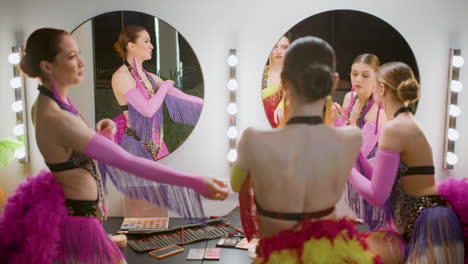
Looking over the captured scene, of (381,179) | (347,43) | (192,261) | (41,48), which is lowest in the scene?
(192,261)

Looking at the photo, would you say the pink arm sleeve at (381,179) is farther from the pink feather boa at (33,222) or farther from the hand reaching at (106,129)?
the pink feather boa at (33,222)

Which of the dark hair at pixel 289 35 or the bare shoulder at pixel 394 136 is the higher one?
the dark hair at pixel 289 35

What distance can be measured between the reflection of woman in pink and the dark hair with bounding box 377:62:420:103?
1167 mm

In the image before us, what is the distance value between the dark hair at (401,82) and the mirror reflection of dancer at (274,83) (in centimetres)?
78

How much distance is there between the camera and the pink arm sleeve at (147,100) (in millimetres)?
2330

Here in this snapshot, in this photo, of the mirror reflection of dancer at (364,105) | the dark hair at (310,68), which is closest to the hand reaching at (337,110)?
the mirror reflection of dancer at (364,105)

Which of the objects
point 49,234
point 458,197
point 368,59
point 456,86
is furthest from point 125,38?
point 456,86

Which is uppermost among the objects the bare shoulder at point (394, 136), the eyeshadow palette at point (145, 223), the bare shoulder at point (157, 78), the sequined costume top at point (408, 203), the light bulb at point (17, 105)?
the bare shoulder at point (157, 78)

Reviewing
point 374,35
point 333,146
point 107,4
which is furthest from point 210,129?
point 333,146

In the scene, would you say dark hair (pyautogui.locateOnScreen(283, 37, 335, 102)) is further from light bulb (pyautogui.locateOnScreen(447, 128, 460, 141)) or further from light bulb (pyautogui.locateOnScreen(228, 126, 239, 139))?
light bulb (pyautogui.locateOnScreen(447, 128, 460, 141))

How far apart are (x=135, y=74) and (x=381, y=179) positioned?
1425 millimetres

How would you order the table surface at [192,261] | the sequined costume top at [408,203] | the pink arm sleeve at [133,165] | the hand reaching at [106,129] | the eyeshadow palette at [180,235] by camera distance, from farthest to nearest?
the eyeshadow palette at [180,235] → the table surface at [192,261] → the sequined costume top at [408,203] → the hand reaching at [106,129] → the pink arm sleeve at [133,165]

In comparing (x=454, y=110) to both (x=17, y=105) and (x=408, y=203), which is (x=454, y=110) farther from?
(x=17, y=105)

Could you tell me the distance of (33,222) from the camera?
1.39 m
